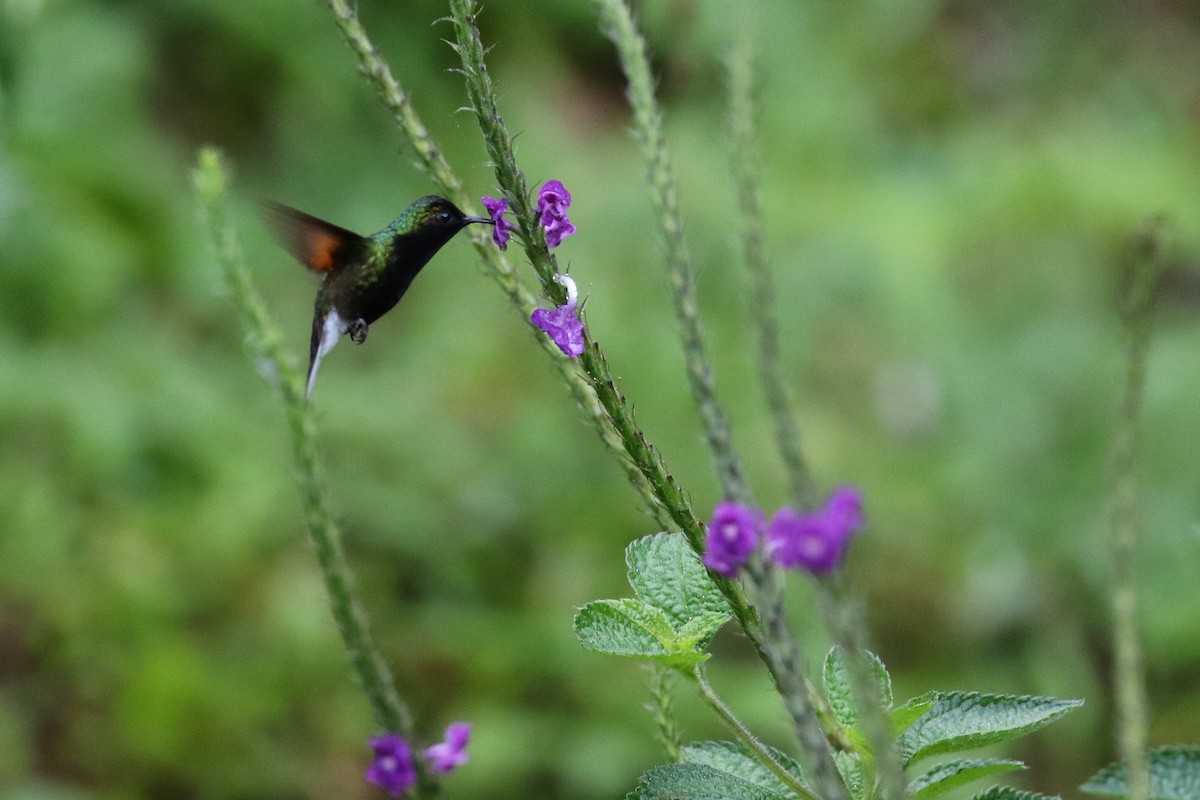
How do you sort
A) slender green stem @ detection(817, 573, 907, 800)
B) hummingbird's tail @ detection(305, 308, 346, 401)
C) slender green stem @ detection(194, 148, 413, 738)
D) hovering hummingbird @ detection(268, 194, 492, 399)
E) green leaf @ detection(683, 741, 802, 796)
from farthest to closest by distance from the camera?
hummingbird's tail @ detection(305, 308, 346, 401), hovering hummingbird @ detection(268, 194, 492, 399), green leaf @ detection(683, 741, 802, 796), slender green stem @ detection(194, 148, 413, 738), slender green stem @ detection(817, 573, 907, 800)

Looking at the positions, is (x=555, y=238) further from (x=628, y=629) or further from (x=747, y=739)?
(x=747, y=739)

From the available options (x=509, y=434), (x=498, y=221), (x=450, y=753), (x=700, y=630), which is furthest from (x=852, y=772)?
(x=509, y=434)

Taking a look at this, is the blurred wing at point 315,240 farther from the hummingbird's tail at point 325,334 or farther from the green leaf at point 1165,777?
the green leaf at point 1165,777

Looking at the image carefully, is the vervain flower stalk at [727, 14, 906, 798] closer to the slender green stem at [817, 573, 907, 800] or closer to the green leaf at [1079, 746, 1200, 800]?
the slender green stem at [817, 573, 907, 800]

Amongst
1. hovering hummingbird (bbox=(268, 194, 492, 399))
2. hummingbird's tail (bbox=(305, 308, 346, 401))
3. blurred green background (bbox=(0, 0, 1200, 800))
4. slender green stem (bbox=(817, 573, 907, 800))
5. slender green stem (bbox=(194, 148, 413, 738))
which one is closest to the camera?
slender green stem (bbox=(817, 573, 907, 800))

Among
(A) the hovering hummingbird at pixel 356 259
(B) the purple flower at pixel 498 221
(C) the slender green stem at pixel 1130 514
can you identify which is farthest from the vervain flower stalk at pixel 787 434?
(A) the hovering hummingbird at pixel 356 259

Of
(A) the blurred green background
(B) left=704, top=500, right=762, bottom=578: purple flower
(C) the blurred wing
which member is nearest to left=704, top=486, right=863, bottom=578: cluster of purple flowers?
(B) left=704, top=500, right=762, bottom=578: purple flower
